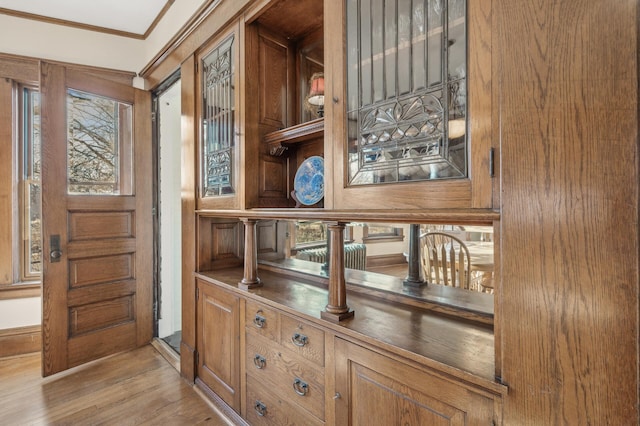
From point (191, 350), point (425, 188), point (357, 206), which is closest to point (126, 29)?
point (191, 350)

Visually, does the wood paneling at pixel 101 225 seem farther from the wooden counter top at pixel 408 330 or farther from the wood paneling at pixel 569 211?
the wood paneling at pixel 569 211

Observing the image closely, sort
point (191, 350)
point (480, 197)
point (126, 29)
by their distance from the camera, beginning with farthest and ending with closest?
point (126, 29) < point (191, 350) < point (480, 197)

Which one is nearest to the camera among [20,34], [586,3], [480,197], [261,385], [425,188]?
[586,3]

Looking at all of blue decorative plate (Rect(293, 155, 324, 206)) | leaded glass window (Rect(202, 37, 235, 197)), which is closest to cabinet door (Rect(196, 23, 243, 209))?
leaded glass window (Rect(202, 37, 235, 197))

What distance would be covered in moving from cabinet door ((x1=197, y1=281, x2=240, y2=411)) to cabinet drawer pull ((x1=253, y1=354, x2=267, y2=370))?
0.17 meters

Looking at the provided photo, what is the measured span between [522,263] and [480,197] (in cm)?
20

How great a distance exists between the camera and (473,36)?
36.0 inches

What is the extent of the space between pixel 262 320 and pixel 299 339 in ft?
1.00

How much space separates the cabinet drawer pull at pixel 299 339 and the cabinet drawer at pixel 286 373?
2.5 inches

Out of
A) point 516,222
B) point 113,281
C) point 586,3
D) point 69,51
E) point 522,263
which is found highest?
point 69,51

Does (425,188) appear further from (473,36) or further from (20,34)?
(20,34)

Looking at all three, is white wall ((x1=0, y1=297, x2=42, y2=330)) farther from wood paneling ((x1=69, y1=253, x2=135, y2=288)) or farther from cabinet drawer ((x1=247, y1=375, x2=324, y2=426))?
cabinet drawer ((x1=247, y1=375, x2=324, y2=426))

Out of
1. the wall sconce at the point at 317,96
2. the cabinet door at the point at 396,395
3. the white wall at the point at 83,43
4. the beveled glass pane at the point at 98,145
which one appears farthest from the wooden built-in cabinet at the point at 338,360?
the white wall at the point at 83,43

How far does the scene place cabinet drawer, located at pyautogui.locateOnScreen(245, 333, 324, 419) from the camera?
138 cm
